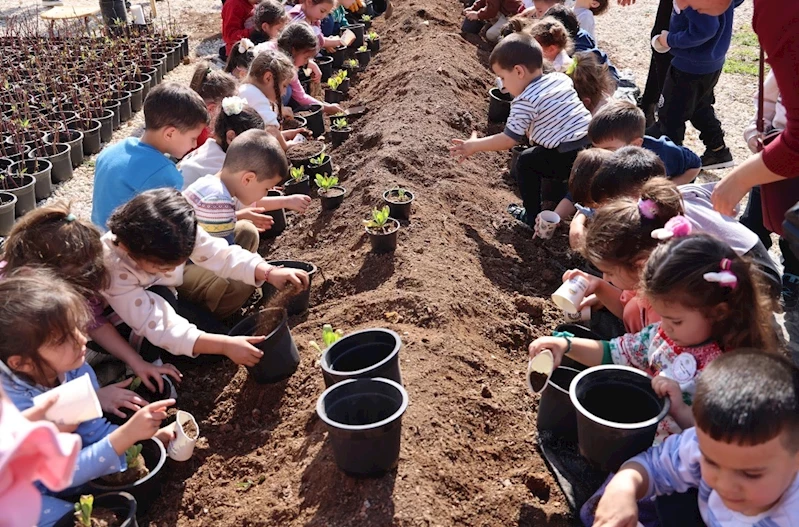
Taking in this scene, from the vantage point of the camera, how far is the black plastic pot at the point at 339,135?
634 cm

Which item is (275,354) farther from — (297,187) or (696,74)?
(696,74)

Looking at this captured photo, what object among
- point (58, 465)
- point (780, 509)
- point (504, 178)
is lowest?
point (504, 178)

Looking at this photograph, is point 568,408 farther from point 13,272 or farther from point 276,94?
point 276,94

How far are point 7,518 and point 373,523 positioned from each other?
1.22 m

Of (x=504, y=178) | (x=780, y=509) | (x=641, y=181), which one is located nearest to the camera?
(x=780, y=509)

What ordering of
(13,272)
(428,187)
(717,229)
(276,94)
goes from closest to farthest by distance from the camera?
(13,272)
(717,229)
(428,187)
(276,94)

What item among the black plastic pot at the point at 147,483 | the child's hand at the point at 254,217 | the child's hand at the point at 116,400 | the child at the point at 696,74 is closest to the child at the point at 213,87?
the child's hand at the point at 254,217

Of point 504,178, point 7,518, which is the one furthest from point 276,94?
point 7,518

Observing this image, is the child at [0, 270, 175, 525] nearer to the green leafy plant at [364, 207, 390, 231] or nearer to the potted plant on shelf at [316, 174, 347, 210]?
the green leafy plant at [364, 207, 390, 231]

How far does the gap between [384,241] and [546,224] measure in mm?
1230

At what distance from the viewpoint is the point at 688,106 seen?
5.62 meters

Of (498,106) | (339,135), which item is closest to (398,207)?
(339,135)

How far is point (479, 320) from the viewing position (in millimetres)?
3721

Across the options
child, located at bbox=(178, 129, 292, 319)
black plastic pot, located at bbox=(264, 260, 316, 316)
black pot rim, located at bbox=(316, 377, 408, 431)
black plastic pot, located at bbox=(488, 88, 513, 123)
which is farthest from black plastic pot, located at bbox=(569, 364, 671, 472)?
black plastic pot, located at bbox=(488, 88, 513, 123)
